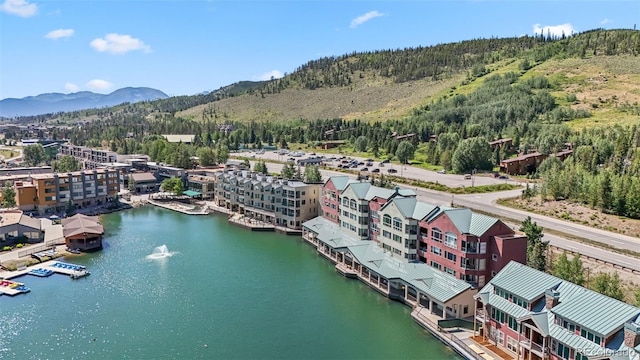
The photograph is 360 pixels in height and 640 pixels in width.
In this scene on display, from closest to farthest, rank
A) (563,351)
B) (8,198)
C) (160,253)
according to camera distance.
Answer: (563,351)
(160,253)
(8,198)

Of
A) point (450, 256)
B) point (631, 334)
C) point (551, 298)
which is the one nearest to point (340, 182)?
point (450, 256)

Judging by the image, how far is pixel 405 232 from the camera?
38031mm

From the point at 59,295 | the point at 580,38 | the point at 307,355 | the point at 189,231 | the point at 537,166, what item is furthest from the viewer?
the point at 580,38

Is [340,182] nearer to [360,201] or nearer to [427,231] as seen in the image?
[360,201]

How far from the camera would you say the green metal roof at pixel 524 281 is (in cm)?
2662

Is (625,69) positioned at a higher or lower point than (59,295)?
higher

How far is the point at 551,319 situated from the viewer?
25.2 meters

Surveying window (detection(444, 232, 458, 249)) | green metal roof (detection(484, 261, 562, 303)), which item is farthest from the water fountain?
green metal roof (detection(484, 261, 562, 303))

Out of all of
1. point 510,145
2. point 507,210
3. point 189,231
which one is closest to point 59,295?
point 189,231

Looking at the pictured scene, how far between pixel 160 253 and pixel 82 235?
8.19 m

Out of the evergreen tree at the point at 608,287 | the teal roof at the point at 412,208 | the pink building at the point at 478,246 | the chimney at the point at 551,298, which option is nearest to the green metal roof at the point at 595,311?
the chimney at the point at 551,298

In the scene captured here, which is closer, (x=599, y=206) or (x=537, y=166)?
(x=599, y=206)

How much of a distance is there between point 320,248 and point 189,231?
17.6 metres

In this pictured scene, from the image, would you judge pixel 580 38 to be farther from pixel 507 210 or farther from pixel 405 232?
pixel 405 232
